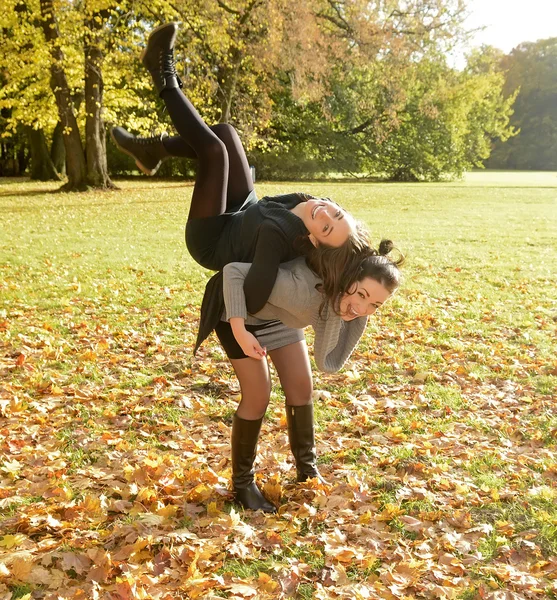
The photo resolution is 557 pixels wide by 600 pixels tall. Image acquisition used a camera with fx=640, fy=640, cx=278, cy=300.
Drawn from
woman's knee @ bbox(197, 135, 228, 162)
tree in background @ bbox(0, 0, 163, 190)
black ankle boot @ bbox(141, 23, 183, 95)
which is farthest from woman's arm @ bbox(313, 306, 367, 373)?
tree in background @ bbox(0, 0, 163, 190)

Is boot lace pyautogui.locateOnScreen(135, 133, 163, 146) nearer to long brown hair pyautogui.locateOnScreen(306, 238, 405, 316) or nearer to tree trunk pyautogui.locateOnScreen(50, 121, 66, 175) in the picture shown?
long brown hair pyautogui.locateOnScreen(306, 238, 405, 316)

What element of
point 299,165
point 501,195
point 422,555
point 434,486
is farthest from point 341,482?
point 299,165

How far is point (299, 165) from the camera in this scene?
34500 millimetres

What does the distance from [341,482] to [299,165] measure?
3176cm

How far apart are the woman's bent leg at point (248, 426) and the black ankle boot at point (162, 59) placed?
1.71 metres

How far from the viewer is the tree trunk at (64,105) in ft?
64.2

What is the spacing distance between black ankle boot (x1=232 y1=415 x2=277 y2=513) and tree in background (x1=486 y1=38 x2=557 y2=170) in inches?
2569

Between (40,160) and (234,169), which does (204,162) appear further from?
(40,160)

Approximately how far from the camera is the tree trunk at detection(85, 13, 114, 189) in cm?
2019

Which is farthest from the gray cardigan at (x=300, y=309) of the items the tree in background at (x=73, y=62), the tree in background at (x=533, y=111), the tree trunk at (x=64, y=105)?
the tree in background at (x=533, y=111)

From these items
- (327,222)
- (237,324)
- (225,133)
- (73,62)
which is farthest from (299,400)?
(73,62)

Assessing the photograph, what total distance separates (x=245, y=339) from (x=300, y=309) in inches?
12.0

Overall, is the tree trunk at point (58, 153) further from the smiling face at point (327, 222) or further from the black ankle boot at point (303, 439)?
the smiling face at point (327, 222)

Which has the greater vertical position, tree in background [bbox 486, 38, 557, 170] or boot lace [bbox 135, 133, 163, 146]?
tree in background [bbox 486, 38, 557, 170]
